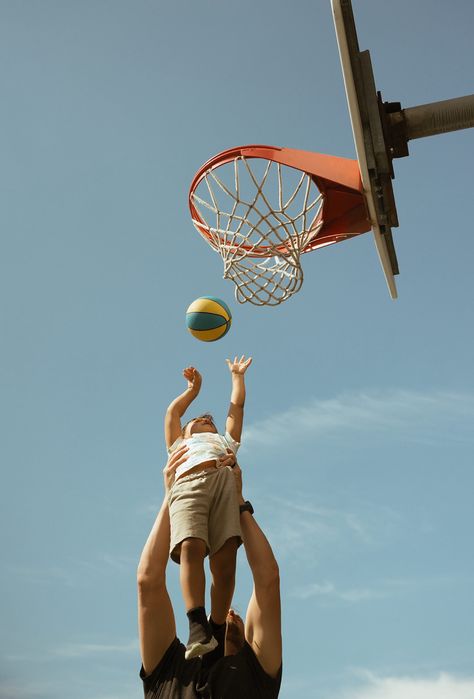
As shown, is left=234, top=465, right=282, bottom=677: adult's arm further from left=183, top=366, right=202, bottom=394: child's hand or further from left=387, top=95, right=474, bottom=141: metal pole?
left=387, top=95, right=474, bottom=141: metal pole

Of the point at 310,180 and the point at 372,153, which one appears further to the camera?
the point at 310,180

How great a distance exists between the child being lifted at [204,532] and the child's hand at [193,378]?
1211 mm

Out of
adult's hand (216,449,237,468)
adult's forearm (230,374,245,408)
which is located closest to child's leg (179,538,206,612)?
adult's hand (216,449,237,468)

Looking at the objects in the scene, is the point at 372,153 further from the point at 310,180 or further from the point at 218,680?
the point at 218,680

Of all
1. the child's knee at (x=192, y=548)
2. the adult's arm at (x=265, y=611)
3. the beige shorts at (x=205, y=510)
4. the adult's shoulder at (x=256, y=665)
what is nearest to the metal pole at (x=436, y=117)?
the beige shorts at (x=205, y=510)

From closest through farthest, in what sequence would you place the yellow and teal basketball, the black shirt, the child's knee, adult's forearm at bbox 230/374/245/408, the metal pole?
the black shirt → the child's knee → the metal pole → adult's forearm at bbox 230/374/245/408 → the yellow and teal basketball

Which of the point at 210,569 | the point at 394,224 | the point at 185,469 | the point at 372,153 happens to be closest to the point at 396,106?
the point at 372,153

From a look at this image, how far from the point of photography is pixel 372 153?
6480mm

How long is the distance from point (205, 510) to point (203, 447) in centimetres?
74

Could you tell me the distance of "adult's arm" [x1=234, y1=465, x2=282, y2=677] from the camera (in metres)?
4.51

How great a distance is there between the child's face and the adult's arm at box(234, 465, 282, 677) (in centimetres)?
213

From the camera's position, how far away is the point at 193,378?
302 inches

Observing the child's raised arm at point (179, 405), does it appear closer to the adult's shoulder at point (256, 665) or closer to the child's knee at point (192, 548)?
the child's knee at point (192, 548)

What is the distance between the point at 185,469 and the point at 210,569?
2.67 feet
